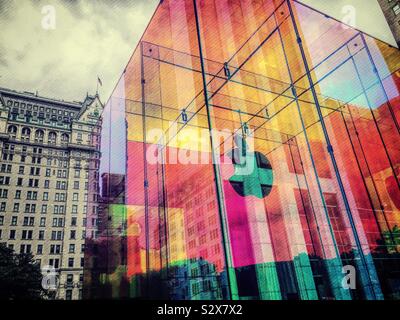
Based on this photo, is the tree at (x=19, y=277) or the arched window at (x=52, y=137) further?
the arched window at (x=52, y=137)

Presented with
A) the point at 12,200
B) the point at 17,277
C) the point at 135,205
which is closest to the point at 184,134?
the point at 135,205

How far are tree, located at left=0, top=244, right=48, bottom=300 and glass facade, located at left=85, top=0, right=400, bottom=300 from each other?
630 inches

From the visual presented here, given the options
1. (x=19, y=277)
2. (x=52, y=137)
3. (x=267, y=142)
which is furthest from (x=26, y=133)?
(x=267, y=142)

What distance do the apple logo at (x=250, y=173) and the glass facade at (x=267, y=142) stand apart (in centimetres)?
2

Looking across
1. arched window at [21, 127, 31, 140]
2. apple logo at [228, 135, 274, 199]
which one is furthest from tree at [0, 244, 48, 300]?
arched window at [21, 127, 31, 140]

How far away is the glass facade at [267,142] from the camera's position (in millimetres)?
4227

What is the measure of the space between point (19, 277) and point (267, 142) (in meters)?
18.7

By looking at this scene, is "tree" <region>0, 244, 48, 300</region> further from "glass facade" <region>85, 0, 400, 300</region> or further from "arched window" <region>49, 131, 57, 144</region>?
"arched window" <region>49, 131, 57, 144</region>

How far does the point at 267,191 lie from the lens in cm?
522

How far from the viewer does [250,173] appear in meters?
5.14

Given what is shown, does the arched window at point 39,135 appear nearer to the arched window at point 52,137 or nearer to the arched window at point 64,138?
the arched window at point 52,137

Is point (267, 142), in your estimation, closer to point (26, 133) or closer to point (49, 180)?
point (49, 180)

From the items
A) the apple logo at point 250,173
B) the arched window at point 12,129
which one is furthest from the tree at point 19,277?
the arched window at point 12,129

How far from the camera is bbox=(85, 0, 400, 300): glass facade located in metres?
4.23
